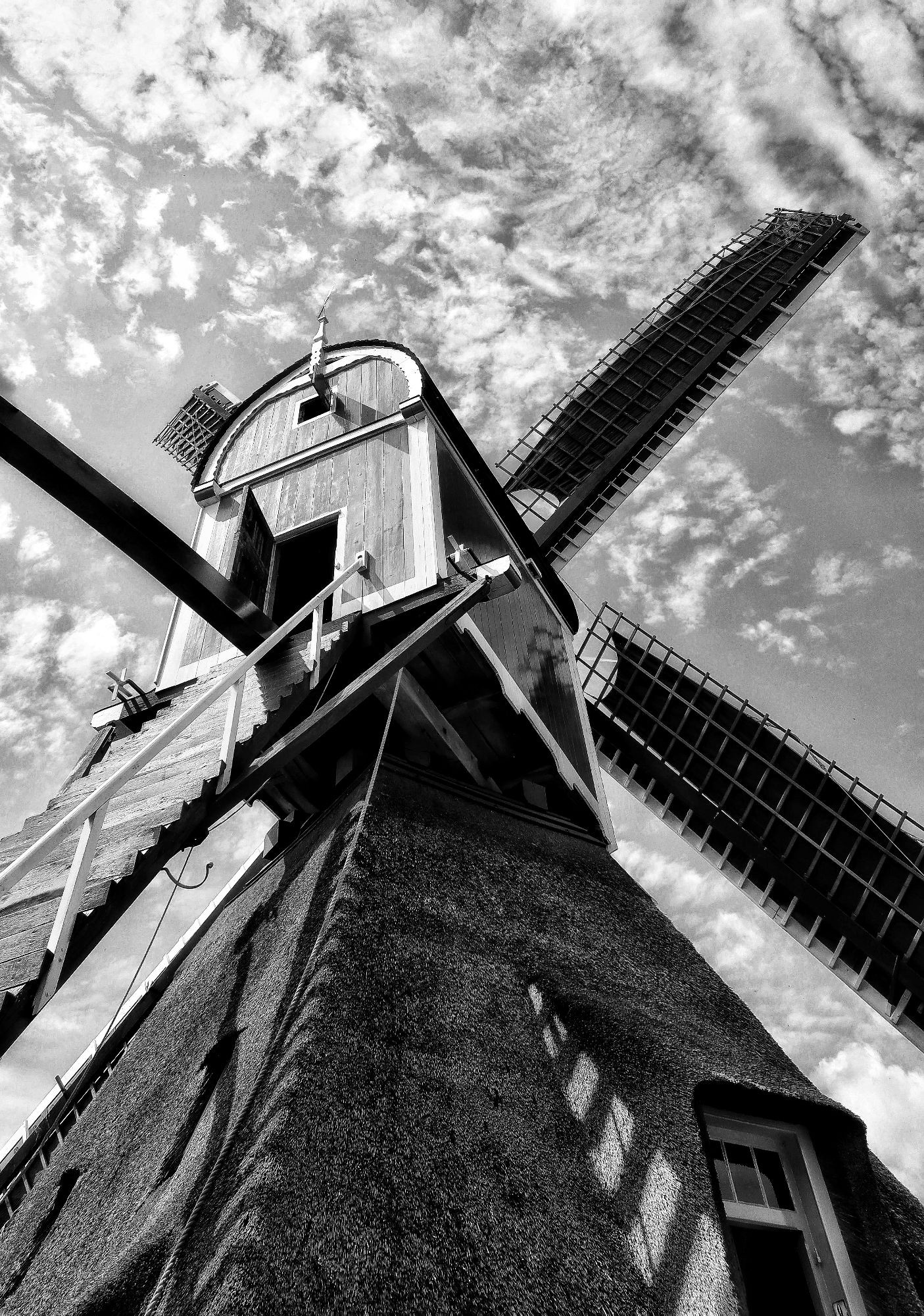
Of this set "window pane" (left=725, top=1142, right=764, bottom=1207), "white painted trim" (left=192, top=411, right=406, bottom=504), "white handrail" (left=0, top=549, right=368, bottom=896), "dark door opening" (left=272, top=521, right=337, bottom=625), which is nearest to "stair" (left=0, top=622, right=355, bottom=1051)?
"white handrail" (left=0, top=549, right=368, bottom=896)

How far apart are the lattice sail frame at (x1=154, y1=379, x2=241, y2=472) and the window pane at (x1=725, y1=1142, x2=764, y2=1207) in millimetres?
14760

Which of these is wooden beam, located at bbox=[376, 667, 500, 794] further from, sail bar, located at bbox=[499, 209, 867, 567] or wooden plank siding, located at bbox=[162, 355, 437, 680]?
sail bar, located at bbox=[499, 209, 867, 567]

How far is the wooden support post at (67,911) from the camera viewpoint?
273cm

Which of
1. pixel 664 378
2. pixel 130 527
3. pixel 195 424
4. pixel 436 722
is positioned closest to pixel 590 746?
pixel 436 722

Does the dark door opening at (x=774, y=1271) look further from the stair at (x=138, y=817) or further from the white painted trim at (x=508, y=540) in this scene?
the white painted trim at (x=508, y=540)

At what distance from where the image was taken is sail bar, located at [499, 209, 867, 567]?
13234 mm

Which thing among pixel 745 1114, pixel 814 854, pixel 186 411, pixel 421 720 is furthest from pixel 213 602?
pixel 186 411

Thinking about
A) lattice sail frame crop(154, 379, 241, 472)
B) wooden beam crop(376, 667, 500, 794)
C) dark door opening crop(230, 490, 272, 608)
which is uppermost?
lattice sail frame crop(154, 379, 241, 472)

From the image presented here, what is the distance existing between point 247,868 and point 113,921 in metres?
3.72

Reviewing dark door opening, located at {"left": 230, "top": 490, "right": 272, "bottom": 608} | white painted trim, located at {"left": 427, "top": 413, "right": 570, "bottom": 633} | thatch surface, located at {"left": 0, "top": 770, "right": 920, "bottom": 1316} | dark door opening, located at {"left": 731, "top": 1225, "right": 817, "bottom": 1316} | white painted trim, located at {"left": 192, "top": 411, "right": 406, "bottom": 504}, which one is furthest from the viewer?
white painted trim, located at {"left": 427, "top": 413, "right": 570, "bottom": 633}

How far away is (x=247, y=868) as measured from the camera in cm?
682

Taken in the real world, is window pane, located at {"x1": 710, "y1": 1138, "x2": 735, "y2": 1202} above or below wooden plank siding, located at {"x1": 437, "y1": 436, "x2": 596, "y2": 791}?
below

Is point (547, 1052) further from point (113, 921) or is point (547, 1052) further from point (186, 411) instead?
point (186, 411)

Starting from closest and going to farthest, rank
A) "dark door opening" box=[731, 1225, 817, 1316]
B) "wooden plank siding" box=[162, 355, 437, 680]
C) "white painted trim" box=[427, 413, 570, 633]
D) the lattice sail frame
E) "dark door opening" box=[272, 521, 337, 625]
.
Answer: "dark door opening" box=[731, 1225, 817, 1316] → "wooden plank siding" box=[162, 355, 437, 680] → "dark door opening" box=[272, 521, 337, 625] → "white painted trim" box=[427, 413, 570, 633] → the lattice sail frame
